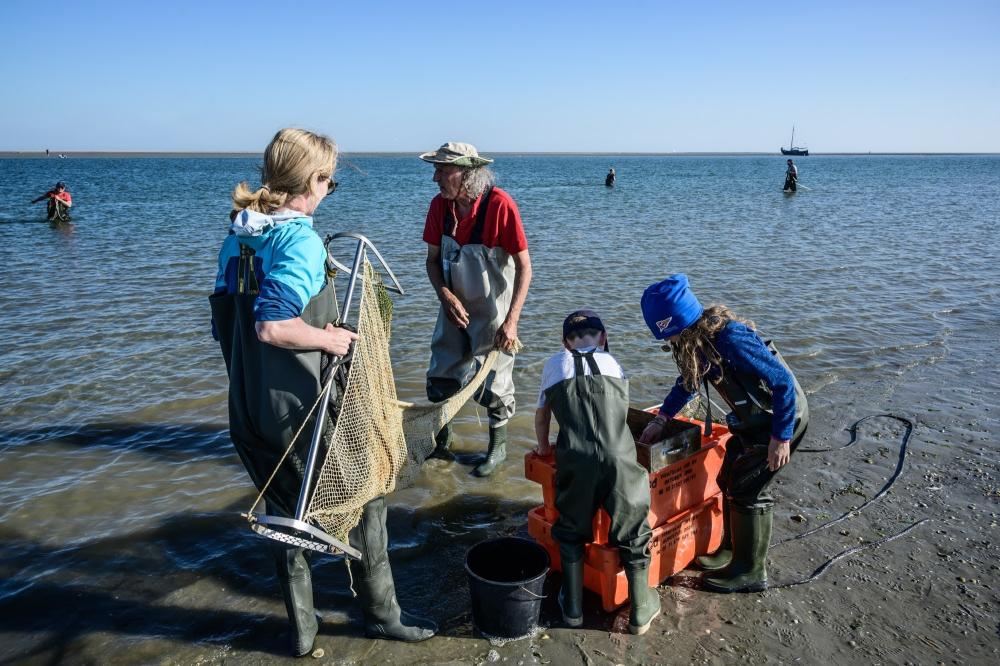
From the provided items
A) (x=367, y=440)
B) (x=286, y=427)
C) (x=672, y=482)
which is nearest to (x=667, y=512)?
(x=672, y=482)

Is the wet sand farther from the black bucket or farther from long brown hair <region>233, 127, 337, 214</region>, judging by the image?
long brown hair <region>233, 127, 337, 214</region>

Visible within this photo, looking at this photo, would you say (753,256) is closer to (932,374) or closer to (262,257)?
(932,374)

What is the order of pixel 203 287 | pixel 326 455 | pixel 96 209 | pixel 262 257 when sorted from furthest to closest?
pixel 96 209
pixel 203 287
pixel 326 455
pixel 262 257

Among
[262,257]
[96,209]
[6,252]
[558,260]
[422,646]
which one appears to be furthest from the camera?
[96,209]

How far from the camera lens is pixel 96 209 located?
29547mm

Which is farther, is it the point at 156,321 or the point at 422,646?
the point at 156,321

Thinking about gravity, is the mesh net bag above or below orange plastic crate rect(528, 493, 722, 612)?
above

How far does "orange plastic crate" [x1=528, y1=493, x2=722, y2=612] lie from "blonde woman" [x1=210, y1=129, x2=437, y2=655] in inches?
56.8

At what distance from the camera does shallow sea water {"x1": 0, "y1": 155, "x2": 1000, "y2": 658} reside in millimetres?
4188

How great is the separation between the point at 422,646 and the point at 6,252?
18169 millimetres

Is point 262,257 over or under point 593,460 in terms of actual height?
over

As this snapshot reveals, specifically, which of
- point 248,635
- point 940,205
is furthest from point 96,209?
point 940,205

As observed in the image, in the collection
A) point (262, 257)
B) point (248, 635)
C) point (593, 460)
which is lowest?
point (248, 635)

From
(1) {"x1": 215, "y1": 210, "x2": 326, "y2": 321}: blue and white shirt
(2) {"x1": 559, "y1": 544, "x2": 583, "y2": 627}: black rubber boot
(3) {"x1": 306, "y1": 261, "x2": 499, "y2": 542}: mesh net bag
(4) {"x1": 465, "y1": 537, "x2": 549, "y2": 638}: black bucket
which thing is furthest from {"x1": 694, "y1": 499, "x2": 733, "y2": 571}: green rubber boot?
(1) {"x1": 215, "y1": 210, "x2": 326, "y2": 321}: blue and white shirt
